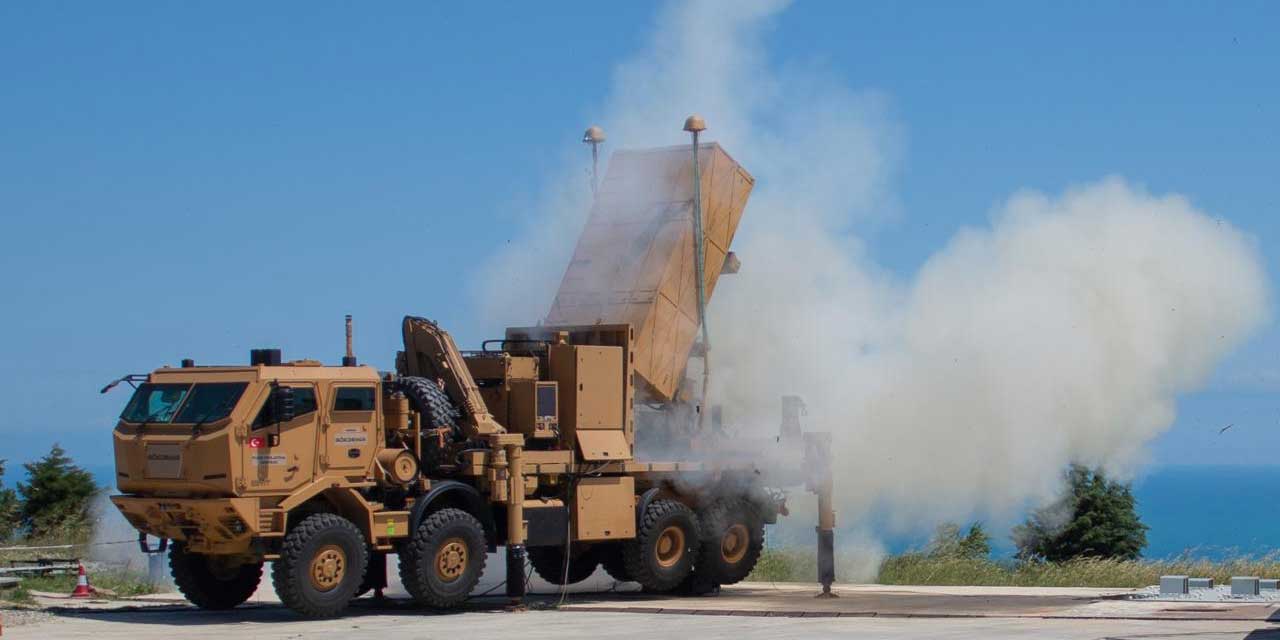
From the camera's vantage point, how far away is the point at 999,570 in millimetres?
29250

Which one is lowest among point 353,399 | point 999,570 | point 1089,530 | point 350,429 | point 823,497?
point 999,570

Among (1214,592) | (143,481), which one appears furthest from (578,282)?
(1214,592)

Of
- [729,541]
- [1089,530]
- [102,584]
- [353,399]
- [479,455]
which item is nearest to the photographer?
[353,399]

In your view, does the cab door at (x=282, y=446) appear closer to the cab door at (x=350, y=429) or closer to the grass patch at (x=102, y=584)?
the cab door at (x=350, y=429)

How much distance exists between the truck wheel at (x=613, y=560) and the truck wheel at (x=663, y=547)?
418 mm

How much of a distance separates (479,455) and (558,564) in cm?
377

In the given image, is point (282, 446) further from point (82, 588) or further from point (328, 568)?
point (82, 588)

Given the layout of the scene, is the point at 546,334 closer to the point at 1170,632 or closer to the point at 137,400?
the point at 137,400

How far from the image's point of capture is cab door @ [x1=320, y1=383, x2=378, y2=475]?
2247 cm

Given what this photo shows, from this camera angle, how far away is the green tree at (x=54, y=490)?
1592 inches

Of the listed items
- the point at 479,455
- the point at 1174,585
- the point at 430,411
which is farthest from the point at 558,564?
the point at 1174,585

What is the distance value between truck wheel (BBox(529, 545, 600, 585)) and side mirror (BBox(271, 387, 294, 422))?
5.88 meters

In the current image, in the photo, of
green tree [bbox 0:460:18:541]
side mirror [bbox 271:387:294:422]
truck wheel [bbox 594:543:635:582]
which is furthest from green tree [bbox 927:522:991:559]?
green tree [bbox 0:460:18:541]

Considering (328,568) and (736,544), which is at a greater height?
(736,544)
